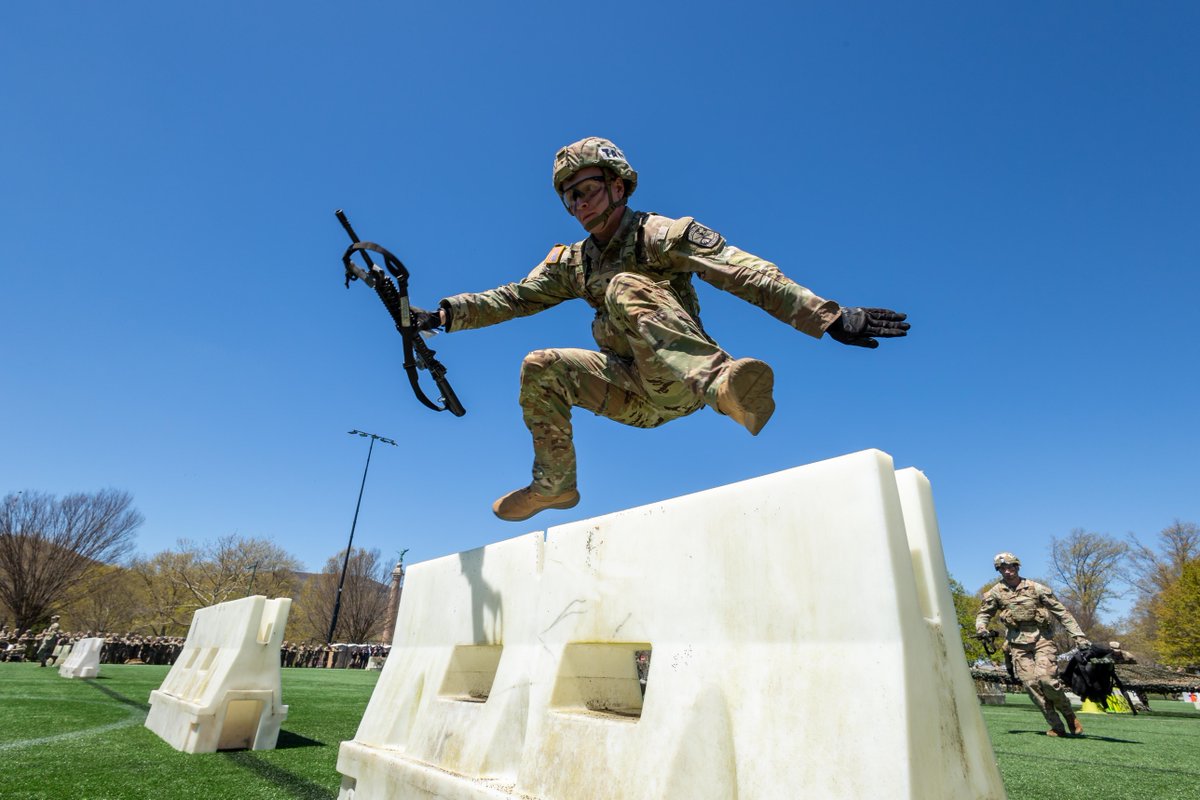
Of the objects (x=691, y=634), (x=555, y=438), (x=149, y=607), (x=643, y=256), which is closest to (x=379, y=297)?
(x=555, y=438)

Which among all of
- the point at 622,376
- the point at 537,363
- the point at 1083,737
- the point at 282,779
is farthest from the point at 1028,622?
the point at 282,779

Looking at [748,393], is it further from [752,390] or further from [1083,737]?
[1083,737]

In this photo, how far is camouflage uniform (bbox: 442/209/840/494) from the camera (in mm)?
2031

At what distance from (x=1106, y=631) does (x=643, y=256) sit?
182 ft

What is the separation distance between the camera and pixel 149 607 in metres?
43.2

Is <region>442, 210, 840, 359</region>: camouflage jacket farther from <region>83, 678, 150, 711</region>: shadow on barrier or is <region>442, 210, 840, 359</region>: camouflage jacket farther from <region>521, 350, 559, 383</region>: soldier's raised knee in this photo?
<region>83, 678, 150, 711</region>: shadow on barrier

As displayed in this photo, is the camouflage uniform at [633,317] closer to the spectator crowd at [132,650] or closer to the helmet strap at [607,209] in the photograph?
the helmet strap at [607,209]

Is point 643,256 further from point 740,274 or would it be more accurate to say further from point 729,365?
point 729,365

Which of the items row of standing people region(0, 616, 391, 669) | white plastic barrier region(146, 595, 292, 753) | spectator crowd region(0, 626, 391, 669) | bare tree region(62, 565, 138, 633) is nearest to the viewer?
white plastic barrier region(146, 595, 292, 753)

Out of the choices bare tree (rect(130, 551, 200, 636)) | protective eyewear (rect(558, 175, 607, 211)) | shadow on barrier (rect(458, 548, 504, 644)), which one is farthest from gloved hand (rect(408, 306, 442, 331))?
bare tree (rect(130, 551, 200, 636))

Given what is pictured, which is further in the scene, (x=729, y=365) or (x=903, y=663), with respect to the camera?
(x=729, y=365)

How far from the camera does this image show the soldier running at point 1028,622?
24.7 feet

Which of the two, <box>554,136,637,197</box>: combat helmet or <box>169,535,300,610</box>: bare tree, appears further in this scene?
<box>169,535,300,610</box>: bare tree

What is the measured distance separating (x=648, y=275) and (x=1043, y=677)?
8.05 metres
